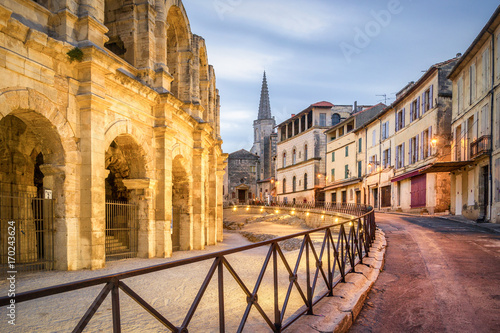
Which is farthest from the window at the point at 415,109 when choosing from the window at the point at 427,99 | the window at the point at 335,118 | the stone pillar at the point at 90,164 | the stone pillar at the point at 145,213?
the stone pillar at the point at 90,164

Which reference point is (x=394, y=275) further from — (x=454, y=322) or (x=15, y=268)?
(x=15, y=268)

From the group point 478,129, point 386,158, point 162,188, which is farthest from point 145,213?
point 386,158

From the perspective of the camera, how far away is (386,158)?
94.7ft

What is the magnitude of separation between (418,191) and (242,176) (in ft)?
117

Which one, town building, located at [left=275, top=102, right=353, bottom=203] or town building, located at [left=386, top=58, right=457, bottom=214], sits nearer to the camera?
town building, located at [left=386, top=58, right=457, bottom=214]

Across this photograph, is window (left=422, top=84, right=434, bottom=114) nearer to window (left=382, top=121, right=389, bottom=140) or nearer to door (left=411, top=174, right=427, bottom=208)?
door (left=411, top=174, right=427, bottom=208)

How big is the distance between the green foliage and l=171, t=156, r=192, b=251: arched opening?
5.69 metres

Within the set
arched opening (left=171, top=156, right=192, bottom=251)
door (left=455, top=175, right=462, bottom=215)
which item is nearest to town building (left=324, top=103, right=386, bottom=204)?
door (left=455, top=175, right=462, bottom=215)

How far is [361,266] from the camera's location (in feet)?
22.2

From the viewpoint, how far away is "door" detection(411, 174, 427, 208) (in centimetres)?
2272

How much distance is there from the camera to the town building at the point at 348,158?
33.5 metres

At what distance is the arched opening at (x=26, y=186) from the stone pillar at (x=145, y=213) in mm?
2379

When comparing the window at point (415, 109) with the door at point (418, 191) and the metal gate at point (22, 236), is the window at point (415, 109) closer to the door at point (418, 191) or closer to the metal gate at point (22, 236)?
the door at point (418, 191)

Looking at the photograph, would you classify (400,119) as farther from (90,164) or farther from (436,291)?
(90,164)
